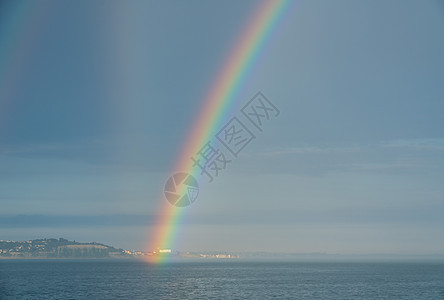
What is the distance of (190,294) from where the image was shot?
120m

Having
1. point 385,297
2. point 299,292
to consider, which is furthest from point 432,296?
point 299,292

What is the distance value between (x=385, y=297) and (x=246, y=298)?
2955 centimetres

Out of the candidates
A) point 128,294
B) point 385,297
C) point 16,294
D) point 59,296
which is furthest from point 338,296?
point 16,294

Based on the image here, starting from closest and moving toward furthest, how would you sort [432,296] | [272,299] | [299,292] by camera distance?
[272,299]
[432,296]
[299,292]

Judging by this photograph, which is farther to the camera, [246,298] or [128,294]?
[128,294]

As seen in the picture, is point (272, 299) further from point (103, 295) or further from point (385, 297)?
point (103, 295)

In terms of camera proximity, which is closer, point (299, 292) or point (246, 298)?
point (246, 298)

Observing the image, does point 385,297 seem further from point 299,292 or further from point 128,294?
point 128,294

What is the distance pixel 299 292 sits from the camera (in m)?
127

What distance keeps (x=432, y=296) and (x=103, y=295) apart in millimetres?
70259

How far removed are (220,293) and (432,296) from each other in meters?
45.9

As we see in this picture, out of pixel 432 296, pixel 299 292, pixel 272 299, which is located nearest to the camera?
pixel 272 299

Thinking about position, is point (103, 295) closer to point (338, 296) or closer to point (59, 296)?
point (59, 296)

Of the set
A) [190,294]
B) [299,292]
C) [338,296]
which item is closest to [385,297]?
[338,296]
